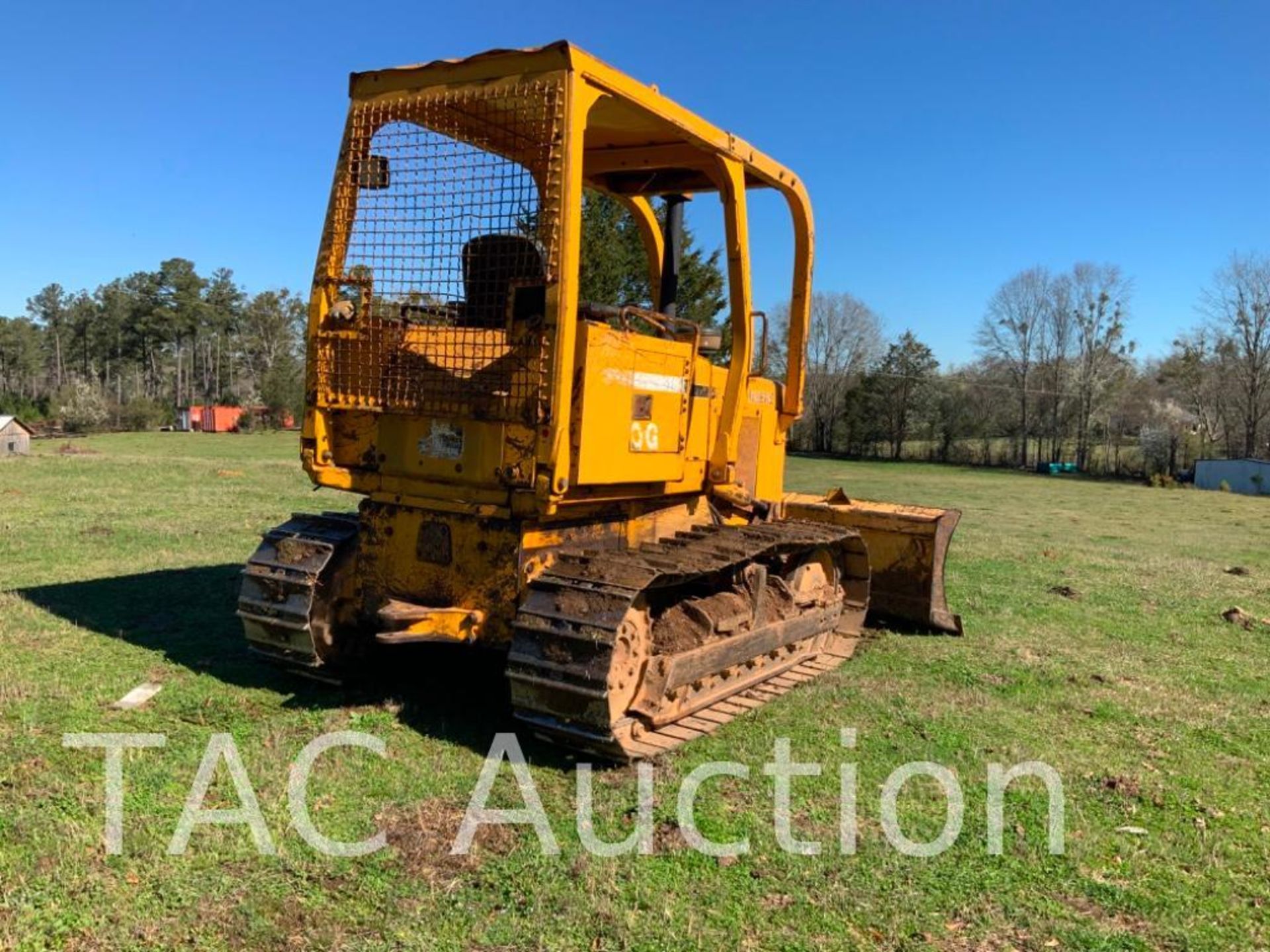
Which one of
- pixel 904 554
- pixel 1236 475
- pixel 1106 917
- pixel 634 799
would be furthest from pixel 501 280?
pixel 1236 475

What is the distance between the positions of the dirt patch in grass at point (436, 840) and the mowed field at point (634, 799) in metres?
0.02

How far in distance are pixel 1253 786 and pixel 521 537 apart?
14.1ft

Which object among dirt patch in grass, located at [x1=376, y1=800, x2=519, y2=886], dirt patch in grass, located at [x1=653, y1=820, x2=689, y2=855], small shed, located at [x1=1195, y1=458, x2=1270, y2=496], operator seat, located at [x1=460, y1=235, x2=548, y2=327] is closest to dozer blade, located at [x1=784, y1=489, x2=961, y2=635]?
operator seat, located at [x1=460, y1=235, x2=548, y2=327]

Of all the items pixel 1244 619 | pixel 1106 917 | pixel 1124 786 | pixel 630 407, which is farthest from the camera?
pixel 1244 619

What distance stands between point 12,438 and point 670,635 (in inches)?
1110

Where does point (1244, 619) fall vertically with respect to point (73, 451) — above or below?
below

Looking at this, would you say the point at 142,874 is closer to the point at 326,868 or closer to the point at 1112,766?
the point at 326,868

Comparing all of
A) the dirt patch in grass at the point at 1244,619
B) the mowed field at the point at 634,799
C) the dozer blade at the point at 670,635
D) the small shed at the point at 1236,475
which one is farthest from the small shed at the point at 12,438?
the small shed at the point at 1236,475

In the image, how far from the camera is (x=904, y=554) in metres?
9.05

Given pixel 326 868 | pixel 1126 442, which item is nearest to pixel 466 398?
pixel 326 868

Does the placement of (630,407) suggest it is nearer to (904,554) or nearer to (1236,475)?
(904,554)

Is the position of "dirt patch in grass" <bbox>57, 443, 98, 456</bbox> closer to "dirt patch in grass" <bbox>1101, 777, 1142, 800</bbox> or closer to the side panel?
the side panel

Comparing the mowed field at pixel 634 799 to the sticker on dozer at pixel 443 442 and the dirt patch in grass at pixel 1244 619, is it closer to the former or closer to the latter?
the dirt patch in grass at pixel 1244 619

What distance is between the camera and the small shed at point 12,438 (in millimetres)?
27344
